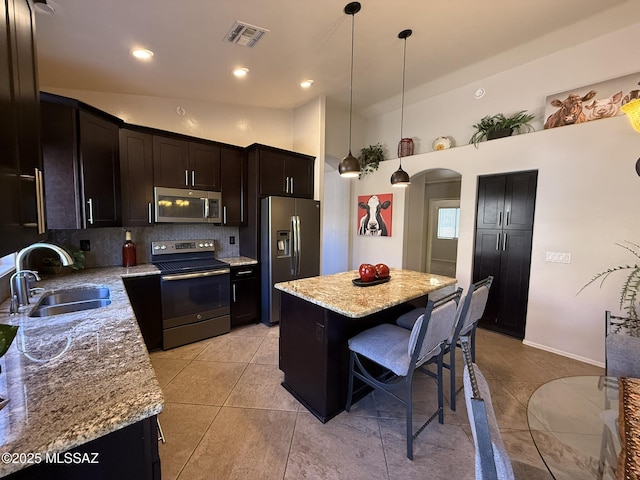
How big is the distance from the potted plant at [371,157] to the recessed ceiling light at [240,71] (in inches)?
94.8

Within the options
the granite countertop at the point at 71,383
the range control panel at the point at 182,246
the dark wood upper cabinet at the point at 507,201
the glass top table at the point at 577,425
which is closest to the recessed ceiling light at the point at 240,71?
the range control panel at the point at 182,246

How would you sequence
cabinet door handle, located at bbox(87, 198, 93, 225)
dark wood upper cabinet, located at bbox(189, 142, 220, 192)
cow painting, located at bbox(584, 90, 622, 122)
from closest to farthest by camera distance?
cabinet door handle, located at bbox(87, 198, 93, 225)
cow painting, located at bbox(584, 90, 622, 122)
dark wood upper cabinet, located at bbox(189, 142, 220, 192)

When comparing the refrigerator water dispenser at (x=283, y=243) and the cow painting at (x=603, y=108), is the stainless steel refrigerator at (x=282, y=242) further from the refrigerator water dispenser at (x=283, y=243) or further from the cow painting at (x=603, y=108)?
the cow painting at (x=603, y=108)

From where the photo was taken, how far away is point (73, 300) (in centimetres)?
213

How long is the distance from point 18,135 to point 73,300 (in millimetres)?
1634

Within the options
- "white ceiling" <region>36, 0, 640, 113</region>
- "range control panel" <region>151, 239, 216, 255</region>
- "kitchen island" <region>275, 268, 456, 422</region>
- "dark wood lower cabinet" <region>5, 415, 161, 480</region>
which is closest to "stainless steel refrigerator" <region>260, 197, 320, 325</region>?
"range control panel" <region>151, 239, 216, 255</region>

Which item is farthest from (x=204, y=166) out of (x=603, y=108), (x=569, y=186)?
(x=603, y=108)

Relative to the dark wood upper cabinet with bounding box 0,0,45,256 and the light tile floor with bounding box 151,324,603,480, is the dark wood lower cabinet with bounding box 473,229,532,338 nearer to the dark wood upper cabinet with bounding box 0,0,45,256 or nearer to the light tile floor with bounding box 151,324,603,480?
the light tile floor with bounding box 151,324,603,480

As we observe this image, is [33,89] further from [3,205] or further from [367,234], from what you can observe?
[367,234]

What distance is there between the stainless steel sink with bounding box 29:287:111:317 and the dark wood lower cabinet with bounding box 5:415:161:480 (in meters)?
1.51

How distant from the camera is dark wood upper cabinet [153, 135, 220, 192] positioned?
10.3 ft

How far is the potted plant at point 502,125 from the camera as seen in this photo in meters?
3.37

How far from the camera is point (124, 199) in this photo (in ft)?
9.66

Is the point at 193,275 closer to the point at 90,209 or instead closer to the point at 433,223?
the point at 90,209
